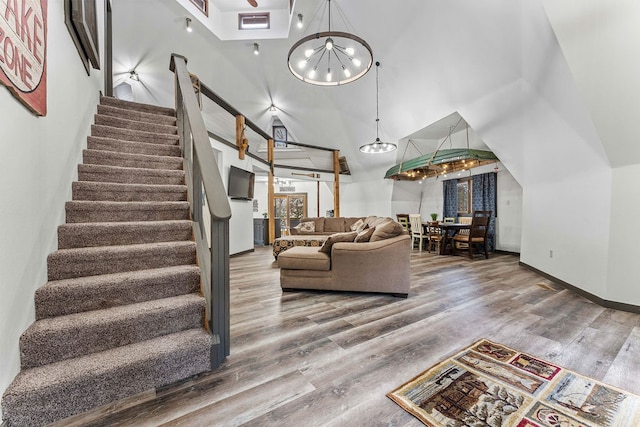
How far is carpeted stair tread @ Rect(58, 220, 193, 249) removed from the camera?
1811mm

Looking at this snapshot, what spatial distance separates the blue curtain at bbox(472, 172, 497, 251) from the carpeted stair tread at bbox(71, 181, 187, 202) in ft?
22.9

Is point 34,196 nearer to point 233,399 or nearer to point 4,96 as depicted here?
point 4,96

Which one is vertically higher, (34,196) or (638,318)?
(34,196)

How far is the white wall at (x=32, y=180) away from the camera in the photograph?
1.16m

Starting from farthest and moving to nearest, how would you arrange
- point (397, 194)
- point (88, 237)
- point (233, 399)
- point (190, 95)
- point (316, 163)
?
point (316, 163) → point (397, 194) → point (190, 95) → point (88, 237) → point (233, 399)

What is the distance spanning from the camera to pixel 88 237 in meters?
1.87

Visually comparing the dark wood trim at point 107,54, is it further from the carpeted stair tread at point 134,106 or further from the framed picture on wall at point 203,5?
the framed picture on wall at point 203,5

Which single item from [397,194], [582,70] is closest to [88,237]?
→ [582,70]

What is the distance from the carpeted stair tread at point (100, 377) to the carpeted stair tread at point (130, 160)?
1.91 meters

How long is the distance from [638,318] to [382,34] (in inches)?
213

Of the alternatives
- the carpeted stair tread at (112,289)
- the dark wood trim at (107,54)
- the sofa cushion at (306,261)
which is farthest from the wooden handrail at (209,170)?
the dark wood trim at (107,54)

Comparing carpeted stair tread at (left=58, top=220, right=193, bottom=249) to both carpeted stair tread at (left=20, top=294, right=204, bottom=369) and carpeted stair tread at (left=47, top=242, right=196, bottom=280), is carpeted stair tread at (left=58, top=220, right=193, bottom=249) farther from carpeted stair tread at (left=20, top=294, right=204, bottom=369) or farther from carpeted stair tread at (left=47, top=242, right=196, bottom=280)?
carpeted stair tread at (left=20, top=294, right=204, bottom=369)

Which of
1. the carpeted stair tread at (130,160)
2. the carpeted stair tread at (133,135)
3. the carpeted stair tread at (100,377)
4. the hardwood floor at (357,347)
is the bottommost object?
the hardwood floor at (357,347)

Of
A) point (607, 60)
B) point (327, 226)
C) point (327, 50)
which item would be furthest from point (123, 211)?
point (327, 226)
